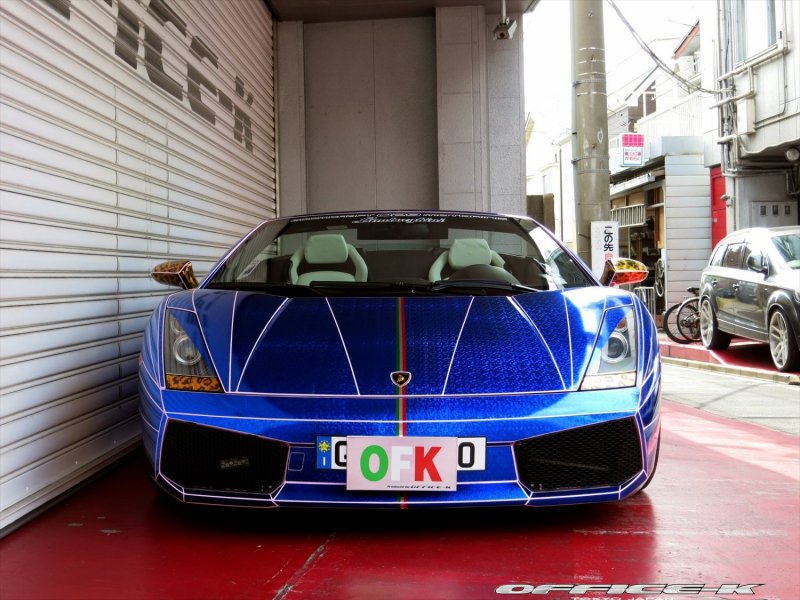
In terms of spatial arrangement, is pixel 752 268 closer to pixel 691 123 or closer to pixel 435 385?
pixel 435 385

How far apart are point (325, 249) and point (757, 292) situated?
6.67 meters

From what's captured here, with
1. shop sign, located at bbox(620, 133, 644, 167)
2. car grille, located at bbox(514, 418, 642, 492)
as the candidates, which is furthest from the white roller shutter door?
shop sign, located at bbox(620, 133, 644, 167)

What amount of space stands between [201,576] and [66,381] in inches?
53.4

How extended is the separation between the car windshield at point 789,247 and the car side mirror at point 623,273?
5760 millimetres

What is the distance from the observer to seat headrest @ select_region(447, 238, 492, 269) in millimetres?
3316

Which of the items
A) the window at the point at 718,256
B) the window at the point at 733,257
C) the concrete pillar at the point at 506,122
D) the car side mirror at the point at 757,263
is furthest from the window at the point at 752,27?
the concrete pillar at the point at 506,122

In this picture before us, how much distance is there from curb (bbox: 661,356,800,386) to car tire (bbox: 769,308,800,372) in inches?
6.2

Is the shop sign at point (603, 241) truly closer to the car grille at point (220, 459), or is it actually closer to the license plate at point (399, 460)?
the license plate at point (399, 460)

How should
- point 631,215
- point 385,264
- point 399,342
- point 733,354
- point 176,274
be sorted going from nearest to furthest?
point 399,342, point 176,274, point 385,264, point 733,354, point 631,215

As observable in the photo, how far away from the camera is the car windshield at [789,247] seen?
322 inches

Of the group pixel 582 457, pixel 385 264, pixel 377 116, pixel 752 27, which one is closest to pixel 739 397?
pixel 385 264

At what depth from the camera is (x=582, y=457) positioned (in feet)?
7.28

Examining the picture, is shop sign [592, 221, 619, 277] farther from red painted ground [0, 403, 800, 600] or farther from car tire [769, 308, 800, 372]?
car tire [769, 308, 800, 372]

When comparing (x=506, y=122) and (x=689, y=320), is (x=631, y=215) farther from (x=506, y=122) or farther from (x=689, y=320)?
(x=506, y=122)
